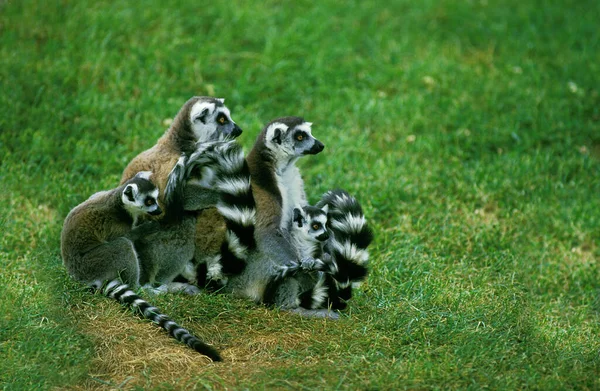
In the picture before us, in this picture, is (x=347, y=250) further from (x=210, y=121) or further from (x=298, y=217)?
(x=210, y=121)

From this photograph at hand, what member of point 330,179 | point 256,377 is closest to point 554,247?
point 330,179

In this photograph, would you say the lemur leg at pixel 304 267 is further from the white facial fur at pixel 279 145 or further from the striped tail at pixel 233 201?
the white facial fur at pixel 279 145

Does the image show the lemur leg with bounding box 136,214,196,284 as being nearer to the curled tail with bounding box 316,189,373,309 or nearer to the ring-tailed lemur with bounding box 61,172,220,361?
the ring-tailed lemur with bounding box 61,172,220,361

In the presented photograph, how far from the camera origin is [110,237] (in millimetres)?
5121

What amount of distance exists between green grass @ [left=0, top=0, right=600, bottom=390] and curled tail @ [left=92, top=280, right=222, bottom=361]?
62mm

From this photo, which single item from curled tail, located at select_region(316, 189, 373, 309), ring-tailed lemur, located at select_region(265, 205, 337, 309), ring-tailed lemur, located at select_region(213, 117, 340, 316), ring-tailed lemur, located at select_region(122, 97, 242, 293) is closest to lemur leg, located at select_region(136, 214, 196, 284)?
ring-tailed lemur, located at select_region(122, 97, 242, 293)

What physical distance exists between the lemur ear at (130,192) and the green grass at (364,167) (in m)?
0.65

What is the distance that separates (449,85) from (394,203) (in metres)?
2.59

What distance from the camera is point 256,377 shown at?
4.14 metres

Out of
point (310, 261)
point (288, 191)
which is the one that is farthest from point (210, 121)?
point (310, 261)

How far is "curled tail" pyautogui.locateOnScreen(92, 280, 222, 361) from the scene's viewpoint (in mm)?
4375

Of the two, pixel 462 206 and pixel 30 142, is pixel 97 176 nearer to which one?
pixel 30 142

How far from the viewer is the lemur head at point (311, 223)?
5086 mm

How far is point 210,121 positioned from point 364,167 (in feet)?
6.94
